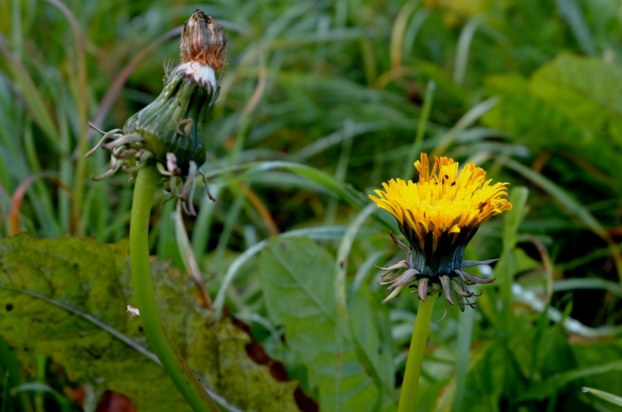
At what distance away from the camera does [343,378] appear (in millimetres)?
1091

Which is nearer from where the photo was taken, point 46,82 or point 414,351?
point 414,351

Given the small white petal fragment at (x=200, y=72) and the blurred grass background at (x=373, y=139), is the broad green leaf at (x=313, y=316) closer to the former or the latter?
the blurred grass background at (x=373, y=139)

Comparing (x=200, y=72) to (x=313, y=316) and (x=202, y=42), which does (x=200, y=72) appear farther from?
(x=313, y=316)

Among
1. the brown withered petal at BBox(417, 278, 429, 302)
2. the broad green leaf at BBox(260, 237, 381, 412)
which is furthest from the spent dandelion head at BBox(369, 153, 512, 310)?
the broad green leaf at BBox(260, 237, 381, 412)

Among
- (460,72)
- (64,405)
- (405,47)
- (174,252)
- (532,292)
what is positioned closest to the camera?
(64,405)

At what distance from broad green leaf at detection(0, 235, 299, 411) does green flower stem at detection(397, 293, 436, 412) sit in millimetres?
402

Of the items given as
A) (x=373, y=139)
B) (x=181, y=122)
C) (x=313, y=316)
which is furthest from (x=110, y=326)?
(x=373, y=139)

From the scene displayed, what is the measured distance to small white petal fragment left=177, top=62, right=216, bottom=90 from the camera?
65 centimetres

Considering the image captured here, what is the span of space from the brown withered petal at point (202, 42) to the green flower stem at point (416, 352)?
342 millimetres

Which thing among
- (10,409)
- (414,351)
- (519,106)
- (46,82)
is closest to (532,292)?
(519,106)

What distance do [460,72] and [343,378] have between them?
1.68 meters

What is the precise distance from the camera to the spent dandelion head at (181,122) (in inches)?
24.4

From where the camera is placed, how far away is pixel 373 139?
247cm

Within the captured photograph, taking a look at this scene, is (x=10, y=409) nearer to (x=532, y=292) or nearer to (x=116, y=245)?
(x=116, y=245)
